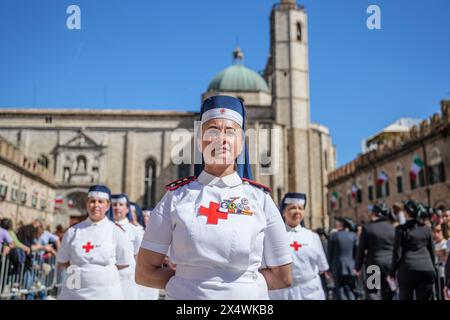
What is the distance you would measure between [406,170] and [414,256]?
22.3m

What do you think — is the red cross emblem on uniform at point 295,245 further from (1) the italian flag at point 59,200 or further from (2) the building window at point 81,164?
(2) the building window at point 81,164

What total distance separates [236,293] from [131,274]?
5.57 metres

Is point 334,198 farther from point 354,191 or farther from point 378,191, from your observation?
point 378,191

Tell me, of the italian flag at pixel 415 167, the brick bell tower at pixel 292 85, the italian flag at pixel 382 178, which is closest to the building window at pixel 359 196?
the italian flag at pixel 382 178

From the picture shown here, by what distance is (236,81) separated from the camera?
48656mm

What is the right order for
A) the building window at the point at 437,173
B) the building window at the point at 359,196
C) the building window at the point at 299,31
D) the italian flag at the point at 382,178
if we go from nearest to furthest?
the building window at the point at 437,173 < the italian flag at the point at 382,178 < the building window at the point at 359,196 < the building window at the point at 299,31

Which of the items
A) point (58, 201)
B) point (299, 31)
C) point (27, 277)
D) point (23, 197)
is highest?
point (299, 31)

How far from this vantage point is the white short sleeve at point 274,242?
2.25 m

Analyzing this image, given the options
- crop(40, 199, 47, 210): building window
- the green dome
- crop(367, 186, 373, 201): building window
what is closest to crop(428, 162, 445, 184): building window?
crop(367, 186, 373, 201): building window

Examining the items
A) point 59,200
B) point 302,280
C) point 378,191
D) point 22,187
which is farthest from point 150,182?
point 302,280

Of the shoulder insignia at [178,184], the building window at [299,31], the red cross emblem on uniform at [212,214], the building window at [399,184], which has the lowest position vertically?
the red cross emblem on uniform at [212,214]

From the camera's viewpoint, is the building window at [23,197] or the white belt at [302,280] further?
the building window at [23,197]

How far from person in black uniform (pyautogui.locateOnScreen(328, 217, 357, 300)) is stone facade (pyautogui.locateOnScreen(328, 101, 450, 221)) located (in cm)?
1459

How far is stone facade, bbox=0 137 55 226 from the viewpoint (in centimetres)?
2655
